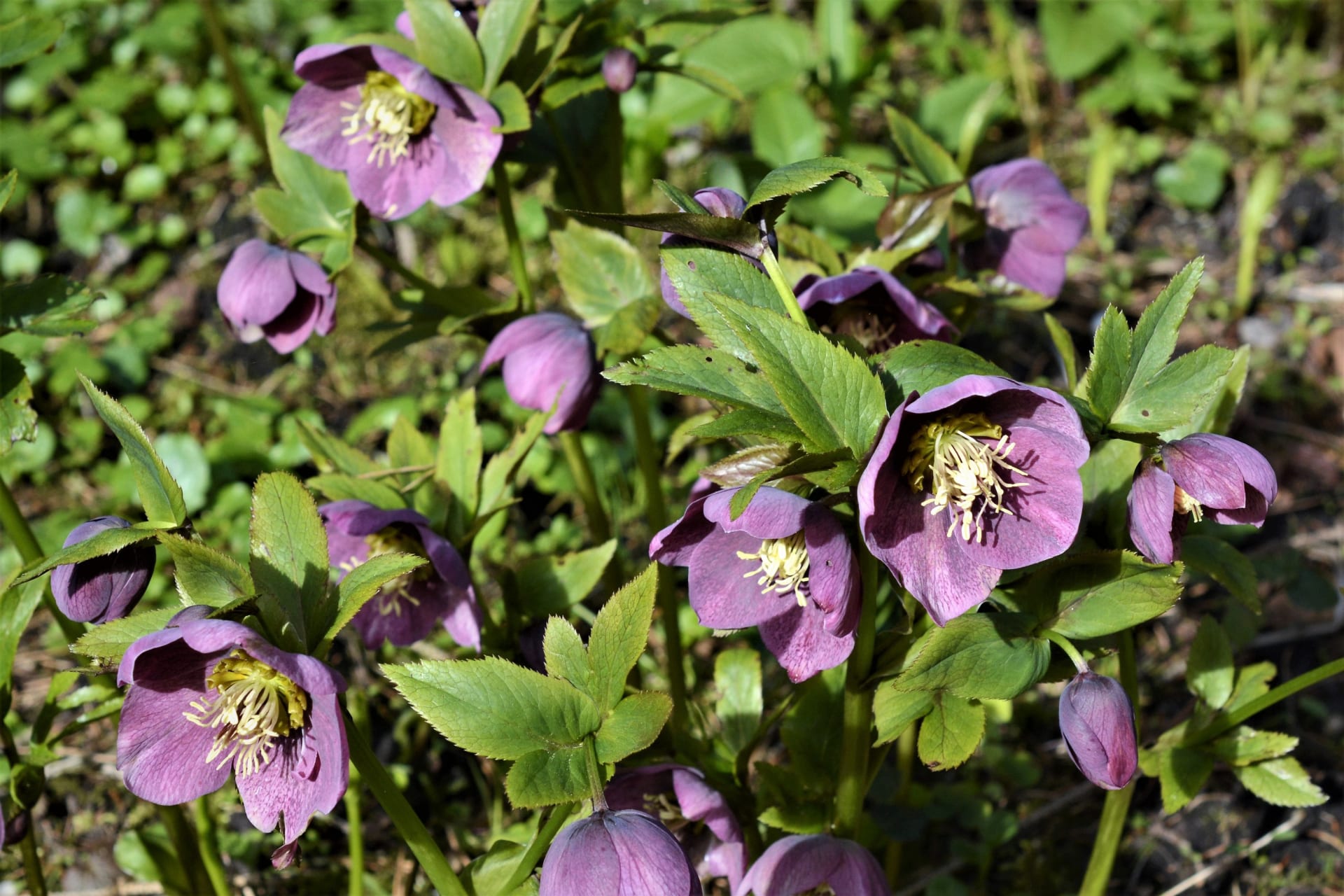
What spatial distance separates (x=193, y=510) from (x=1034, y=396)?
1754mm

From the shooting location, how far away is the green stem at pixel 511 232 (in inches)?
51.9

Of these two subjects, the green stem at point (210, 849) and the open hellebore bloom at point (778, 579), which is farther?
the green stem at point (210, 849)

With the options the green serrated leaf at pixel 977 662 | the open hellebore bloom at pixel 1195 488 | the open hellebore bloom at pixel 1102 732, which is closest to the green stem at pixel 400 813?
the green serrated leaf at pixel 977 662

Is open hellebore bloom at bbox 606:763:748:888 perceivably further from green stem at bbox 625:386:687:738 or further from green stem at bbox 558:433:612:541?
green stem at bbox 558:433:612:541

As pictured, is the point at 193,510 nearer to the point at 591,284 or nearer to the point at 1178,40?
the point at 591,284

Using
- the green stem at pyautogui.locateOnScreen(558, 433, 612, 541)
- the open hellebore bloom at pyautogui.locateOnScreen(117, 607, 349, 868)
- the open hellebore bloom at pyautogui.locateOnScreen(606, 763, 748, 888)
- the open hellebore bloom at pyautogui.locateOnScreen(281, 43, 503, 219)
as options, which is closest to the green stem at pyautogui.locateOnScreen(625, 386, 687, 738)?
the green stem at pyautogui.locateOnScreen(558, 433, 612, 541)

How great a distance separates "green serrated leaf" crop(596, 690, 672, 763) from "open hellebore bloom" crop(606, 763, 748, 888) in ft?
0.59

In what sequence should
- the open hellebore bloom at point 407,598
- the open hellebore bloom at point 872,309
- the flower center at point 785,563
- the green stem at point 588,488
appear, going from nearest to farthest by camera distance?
the flower center at point 785,563 < the open hellebore bloom at point 872,309 < the open hellebore bloom at point 407,598 < the green stem at point 588,488

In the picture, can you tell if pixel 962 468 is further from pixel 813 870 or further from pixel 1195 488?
pixel 813 870

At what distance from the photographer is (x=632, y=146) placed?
2.59 m

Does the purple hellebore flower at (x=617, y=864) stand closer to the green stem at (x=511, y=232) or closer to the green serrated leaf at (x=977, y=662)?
the green serrated leaf at (x=977, y=662)

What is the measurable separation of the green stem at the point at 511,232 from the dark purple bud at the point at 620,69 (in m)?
0.15

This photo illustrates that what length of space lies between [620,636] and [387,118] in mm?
714

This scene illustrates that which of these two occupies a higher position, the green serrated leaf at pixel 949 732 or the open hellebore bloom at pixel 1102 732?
the open hellebore bloom at pixel 1102 732
